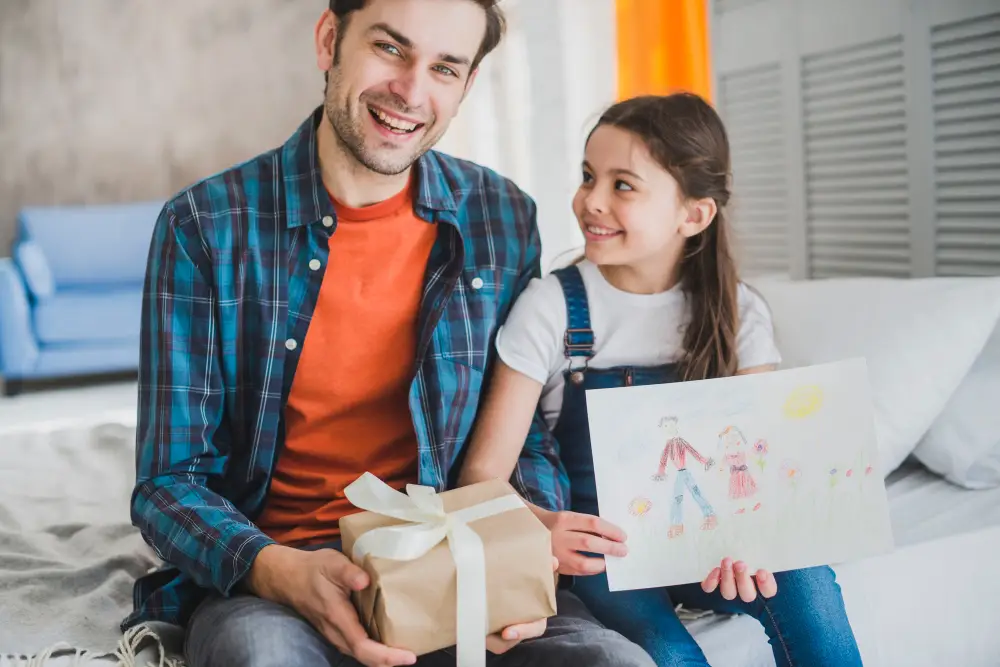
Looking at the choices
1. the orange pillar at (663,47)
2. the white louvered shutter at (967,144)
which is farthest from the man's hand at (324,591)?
the orange pillar at (663,47)

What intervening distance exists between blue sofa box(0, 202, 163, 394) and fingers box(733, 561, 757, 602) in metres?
3.84

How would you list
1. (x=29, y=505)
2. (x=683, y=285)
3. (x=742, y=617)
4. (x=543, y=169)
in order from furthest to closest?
(x=543, y=169) < (x=29, y=505) < (x=683, y=285) < (x=742, y=617)

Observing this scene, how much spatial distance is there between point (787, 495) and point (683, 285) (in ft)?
1.40

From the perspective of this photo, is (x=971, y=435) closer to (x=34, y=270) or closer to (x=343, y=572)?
(x=343, y=572)

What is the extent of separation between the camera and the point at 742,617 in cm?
131

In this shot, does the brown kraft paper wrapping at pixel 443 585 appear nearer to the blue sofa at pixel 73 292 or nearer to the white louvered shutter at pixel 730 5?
the white louvered shutter at pixel 730 5

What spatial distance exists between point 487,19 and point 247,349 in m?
0.60

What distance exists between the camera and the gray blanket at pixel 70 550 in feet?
4.00

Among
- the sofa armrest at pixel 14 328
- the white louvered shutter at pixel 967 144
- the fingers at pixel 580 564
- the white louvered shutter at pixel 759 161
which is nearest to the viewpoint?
the fingers at pixel 580 564

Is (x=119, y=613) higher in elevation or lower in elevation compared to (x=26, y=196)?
lower

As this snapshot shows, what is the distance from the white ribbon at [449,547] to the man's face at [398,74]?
0.56 m

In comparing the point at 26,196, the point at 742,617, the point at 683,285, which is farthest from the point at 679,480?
the point at 26,196

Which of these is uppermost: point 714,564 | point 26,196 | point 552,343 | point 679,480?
point 26,196

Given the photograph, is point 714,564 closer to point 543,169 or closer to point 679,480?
point 679,480
